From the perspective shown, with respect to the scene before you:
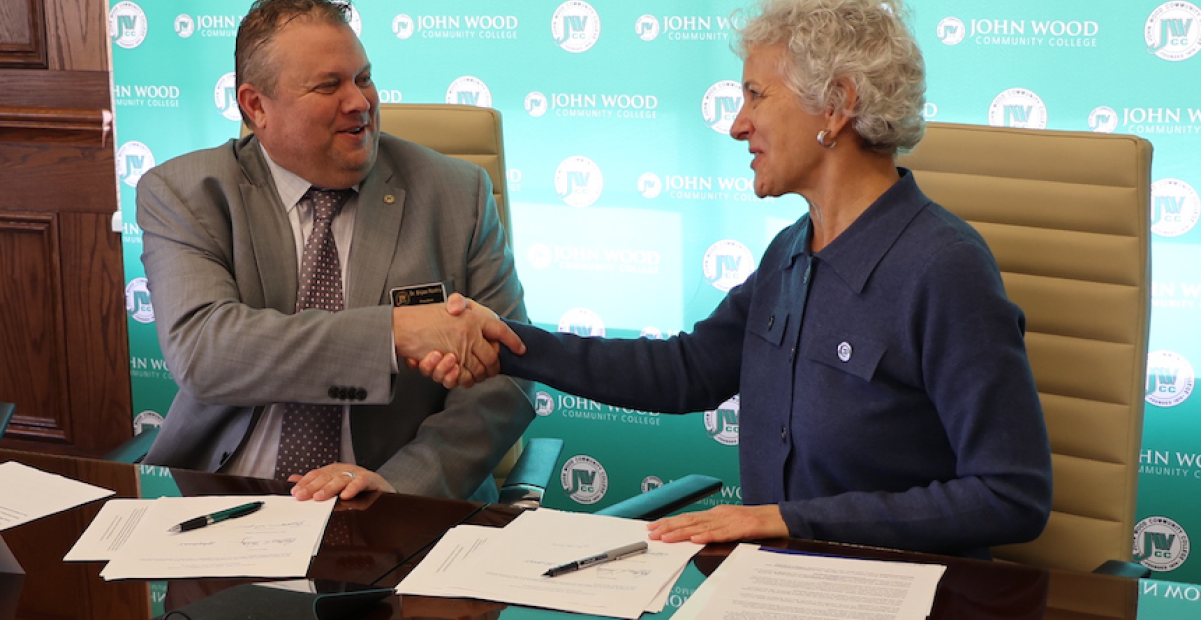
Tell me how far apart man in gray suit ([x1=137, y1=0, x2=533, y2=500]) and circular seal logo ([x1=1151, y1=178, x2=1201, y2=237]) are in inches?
74.7

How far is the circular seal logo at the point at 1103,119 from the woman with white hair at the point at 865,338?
5.17 ft

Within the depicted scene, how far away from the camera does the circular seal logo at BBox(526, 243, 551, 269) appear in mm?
3660

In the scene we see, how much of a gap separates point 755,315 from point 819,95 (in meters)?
0.39

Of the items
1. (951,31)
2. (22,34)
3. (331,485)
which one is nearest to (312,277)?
(331,485)

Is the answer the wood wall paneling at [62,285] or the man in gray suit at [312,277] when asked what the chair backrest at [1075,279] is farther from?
the wood wall paneling at [62,285]

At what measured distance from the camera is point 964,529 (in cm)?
150

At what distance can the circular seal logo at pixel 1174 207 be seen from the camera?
9.98 ft

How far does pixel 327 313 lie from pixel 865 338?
0.93m

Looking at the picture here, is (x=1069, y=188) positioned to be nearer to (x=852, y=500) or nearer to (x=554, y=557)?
(x=852, y=500)

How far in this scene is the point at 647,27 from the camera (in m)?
3.45

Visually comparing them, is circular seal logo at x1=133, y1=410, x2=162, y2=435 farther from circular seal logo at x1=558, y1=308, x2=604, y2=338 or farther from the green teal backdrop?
circular seal logo at x1=558, y1=308, x2=604, y2=338

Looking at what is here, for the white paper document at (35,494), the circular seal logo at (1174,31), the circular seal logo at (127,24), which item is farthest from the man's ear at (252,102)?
the circular seal logo at (1174,31)

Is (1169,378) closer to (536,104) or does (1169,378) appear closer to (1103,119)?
(1103,119)

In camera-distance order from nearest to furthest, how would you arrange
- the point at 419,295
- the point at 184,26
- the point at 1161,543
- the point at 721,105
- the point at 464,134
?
the point at 419,295, the point at 464,134, the point at 1161,543, the point at 721,105, the point at 184,26
